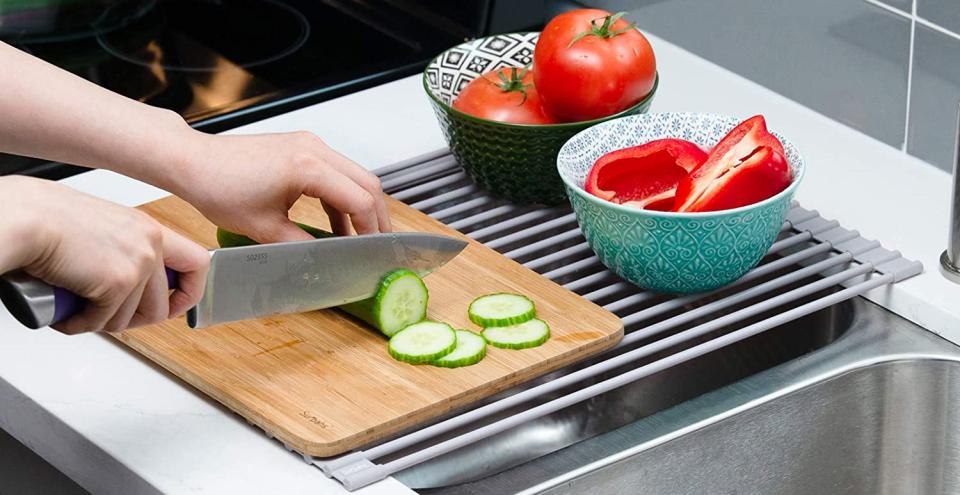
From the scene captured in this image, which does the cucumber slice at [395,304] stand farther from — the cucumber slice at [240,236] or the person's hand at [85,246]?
the person's hand at [85,246]

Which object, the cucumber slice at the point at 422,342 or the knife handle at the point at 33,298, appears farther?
the cucumber slice at the point at 422,342

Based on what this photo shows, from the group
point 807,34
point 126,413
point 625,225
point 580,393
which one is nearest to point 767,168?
point 625,225

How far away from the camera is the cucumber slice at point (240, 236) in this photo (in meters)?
1.13

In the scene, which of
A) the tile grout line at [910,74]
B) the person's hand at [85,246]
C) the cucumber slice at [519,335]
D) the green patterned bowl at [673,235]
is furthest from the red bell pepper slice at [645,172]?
the person's hand at [85,246]

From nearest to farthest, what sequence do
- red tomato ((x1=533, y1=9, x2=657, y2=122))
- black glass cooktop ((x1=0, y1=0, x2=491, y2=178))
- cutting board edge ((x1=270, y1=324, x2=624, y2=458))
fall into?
cutting board edge ((x1=270, y1=324, x2=624, y2=458)) < red tomato ((x1=533, y1=9, x2=657, y2=122)) < black glass cooktop ((x1=0, y1=0, x2=491, y2=178))

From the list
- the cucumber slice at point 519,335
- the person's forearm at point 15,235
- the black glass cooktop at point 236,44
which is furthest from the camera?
the black glass cooktop at point 236,44

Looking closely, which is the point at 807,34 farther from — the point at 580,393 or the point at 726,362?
the point at 580,393

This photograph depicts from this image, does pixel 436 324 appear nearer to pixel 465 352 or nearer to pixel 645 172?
pixel 465 352

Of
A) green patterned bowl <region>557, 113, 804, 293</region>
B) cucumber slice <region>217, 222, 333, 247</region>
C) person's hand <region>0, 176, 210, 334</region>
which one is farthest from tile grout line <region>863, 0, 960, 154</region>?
person's hand <region>0, 176, 210, 334</region>

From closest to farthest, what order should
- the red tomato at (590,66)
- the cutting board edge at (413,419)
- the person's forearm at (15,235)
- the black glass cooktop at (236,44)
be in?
the person's forearm at (15,235) → the cutting board edge at (413,419) → the red tomato at (590,66) → the black glass cooktop at (236,44)

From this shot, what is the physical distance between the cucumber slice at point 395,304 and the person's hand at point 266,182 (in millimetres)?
55

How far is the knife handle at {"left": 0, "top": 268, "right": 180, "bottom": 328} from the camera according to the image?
2.73 ft

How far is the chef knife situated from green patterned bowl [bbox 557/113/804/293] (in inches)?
4.3

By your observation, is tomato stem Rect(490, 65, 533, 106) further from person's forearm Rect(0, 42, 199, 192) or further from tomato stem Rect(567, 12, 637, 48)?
person's forearm Rect(0, 42, 199, 192)
